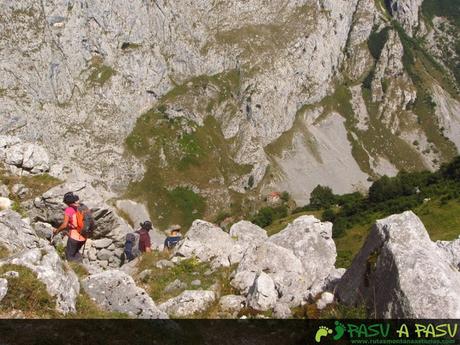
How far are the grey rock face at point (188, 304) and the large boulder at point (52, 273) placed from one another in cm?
395

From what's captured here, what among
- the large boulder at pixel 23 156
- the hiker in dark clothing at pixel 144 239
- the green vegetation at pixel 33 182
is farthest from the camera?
the large boulder at pixel 23 156

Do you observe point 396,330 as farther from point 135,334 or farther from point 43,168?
point 43,168

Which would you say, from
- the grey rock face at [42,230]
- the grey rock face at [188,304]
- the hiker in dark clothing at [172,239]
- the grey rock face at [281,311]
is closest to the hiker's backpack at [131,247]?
the hiker in dark clothing at [172,239]

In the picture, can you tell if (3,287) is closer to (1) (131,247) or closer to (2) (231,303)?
(2) (231,303)

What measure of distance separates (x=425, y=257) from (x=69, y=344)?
32.5ft

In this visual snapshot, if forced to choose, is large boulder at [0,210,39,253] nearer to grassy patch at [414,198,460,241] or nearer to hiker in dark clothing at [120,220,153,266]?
hiker in dark clothing at [120,220,153,266]

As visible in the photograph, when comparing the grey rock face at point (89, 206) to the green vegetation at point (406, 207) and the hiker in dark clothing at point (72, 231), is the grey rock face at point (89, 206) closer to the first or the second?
the hiker in dark clothing at point (72, 231)

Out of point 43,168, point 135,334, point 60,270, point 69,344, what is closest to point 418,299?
point 135,334

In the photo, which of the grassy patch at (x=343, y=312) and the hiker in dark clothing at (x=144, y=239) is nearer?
the grassy patch at (x=343, y=312)

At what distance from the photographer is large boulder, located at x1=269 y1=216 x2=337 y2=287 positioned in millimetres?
21938

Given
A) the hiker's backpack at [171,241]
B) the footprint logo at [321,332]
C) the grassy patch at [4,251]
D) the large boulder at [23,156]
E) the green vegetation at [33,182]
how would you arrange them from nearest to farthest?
the footprint logo at [321,332] → the grassy patch at [4,251] → the hiker's backpack at [171,241] → the green vegetation at [33,182] → the large boulder at [23,156]

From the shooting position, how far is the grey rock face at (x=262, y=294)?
1703cm

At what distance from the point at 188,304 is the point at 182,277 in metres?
4.45

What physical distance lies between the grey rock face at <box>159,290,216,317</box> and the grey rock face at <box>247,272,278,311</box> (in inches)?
67.5
